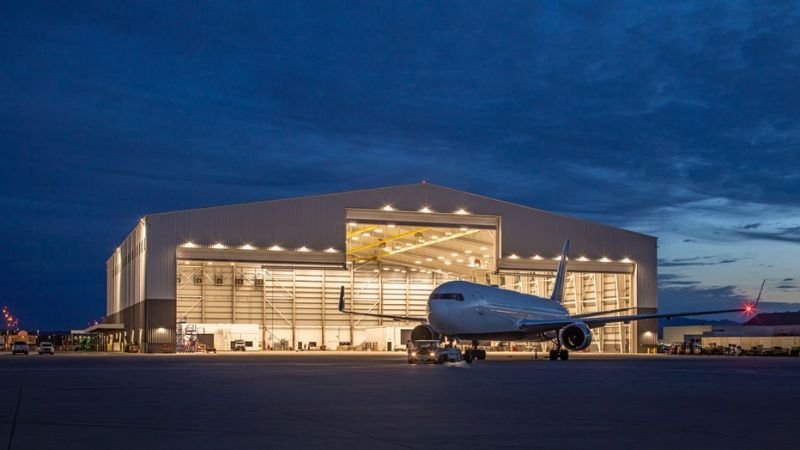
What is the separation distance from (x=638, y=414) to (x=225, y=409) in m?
7.29

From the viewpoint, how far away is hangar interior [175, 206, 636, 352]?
83188 millimetres

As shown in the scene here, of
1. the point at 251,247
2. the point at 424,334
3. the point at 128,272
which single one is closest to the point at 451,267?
the point at 251,247

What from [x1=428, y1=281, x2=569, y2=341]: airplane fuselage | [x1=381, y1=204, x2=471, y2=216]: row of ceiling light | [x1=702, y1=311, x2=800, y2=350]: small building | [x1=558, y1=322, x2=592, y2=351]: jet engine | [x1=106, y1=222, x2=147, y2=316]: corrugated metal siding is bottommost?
[x1=702, y1=311, x2=800, y2=350]: small building

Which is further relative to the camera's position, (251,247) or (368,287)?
(368,287)

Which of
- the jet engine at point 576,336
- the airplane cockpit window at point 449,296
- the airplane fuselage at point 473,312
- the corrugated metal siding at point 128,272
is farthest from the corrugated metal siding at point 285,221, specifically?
the airplane cockpit window at point 449,296

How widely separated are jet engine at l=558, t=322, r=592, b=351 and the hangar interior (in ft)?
87.3

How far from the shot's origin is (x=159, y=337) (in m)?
73.8

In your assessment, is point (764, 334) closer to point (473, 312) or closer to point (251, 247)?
point (251, 247)

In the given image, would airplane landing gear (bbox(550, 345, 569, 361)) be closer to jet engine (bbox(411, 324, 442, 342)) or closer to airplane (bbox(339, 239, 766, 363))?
airplane (bbox(339, 239, 766, 363))

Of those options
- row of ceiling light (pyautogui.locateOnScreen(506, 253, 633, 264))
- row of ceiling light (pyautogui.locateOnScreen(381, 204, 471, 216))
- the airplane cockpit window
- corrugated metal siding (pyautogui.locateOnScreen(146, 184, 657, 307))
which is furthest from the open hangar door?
the airplane cockpit window

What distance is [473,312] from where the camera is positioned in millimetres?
47406

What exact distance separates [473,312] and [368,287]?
52.2 meters

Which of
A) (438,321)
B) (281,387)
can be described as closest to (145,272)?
(438,321)

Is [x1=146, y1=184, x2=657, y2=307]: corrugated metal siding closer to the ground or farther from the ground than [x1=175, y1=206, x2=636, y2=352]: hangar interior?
farther from the ground
